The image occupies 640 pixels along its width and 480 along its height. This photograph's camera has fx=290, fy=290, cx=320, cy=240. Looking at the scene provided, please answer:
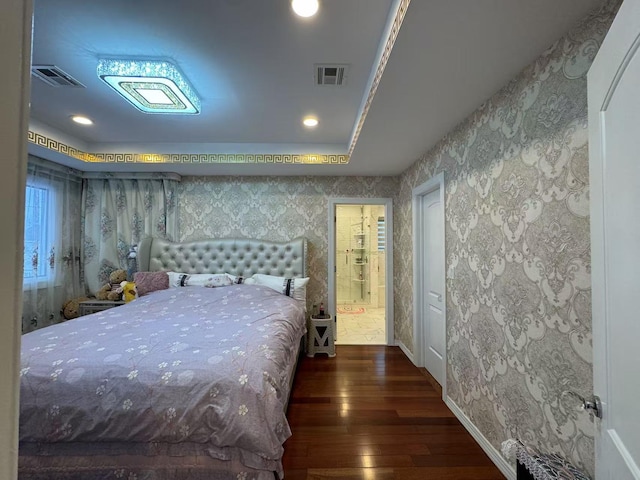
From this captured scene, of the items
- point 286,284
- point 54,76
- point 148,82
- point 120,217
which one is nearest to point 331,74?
point 148,82

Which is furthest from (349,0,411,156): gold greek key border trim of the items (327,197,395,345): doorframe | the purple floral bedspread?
(327,197,395,345): doorframe

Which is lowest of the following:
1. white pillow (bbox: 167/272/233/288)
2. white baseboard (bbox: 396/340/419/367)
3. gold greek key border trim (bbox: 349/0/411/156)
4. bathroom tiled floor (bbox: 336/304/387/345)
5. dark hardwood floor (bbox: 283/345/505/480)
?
dark hardwood floor (bbox: 283/345/505/480)

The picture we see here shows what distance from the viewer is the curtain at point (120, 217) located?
375cm

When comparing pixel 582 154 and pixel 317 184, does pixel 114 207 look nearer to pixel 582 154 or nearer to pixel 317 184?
pixel 317 184

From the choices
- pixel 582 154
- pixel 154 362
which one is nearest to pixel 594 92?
pixel 582 154

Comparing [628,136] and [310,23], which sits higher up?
[310,23]

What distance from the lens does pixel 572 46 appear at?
4.18 feet

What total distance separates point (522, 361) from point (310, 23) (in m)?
2.13

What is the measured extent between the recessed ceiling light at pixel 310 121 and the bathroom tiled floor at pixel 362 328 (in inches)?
110

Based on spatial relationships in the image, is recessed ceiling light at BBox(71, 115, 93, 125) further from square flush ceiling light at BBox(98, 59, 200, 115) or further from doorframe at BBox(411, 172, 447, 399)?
doorframe at BBox(411, 172, 447, 399)

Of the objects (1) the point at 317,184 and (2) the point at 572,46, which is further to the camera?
(1) the point at 317,184

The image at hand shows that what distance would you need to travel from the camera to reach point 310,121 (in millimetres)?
2738

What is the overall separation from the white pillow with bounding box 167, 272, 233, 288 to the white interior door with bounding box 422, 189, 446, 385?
226cm

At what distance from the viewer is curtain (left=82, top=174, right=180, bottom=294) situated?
3.75m
